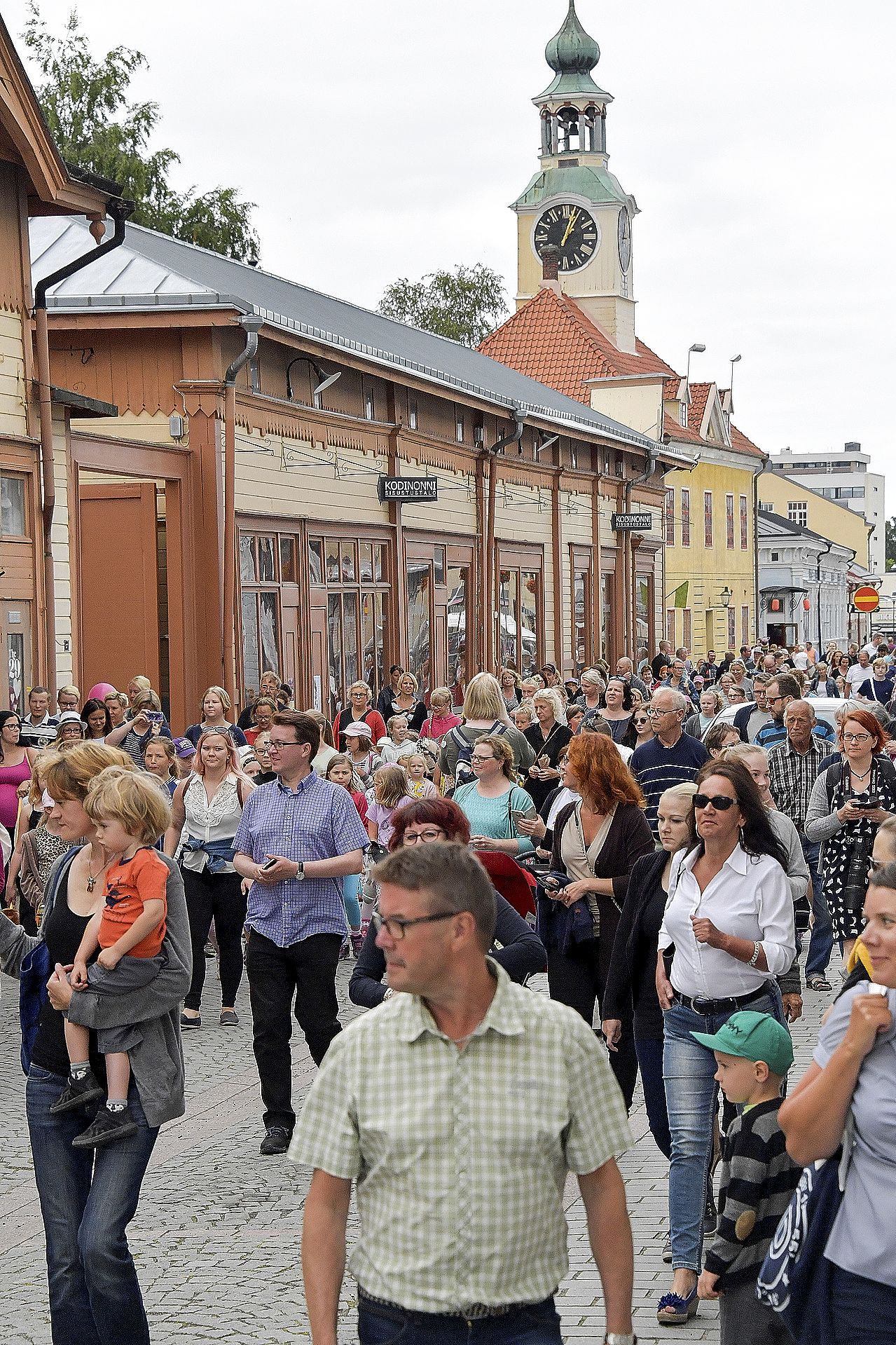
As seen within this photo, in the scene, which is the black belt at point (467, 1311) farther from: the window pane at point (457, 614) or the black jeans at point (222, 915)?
the window pane at point (457, 614)

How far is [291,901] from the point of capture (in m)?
8.39

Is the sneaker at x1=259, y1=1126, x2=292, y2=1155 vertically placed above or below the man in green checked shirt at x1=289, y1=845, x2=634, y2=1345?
below

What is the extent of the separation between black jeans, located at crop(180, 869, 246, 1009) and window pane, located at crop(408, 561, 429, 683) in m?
16.9

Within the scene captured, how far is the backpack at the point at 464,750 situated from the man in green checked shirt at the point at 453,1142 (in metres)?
9.02

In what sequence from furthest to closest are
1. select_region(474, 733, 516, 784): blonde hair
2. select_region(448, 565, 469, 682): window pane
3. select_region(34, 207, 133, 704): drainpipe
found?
1. select_region(448, 565, 469, 682): window pane
2. select_region(34, 207, 133, 704): drainpipe
3. select_region(474, 733, 516, 784): blonde hair

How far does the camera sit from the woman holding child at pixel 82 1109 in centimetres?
516

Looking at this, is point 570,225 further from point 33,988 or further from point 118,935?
point 118,935

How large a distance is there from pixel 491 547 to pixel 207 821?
2123 cm

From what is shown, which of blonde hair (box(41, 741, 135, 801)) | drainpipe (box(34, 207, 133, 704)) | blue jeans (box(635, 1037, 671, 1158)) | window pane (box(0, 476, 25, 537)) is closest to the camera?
blonde hair (box(41, 741, 135, 801))

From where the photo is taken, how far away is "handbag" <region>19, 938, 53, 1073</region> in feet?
18.4

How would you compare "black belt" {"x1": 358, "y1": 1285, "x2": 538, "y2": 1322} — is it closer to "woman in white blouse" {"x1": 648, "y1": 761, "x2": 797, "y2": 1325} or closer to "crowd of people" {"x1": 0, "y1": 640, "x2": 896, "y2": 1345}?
"crowd of people" {"x1": 0, "y1": 640, "x2": 896, "y2": 1345}

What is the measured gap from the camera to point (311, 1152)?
3510mm

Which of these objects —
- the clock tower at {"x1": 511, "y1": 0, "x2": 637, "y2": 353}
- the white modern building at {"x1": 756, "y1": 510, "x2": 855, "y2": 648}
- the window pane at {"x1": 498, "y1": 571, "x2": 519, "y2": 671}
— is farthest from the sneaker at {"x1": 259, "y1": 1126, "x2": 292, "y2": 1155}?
the white modern building at {"x1": 756, "y1": 510, "x2": 855, "y2": 648}

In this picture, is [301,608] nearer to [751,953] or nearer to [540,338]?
[751,953]
